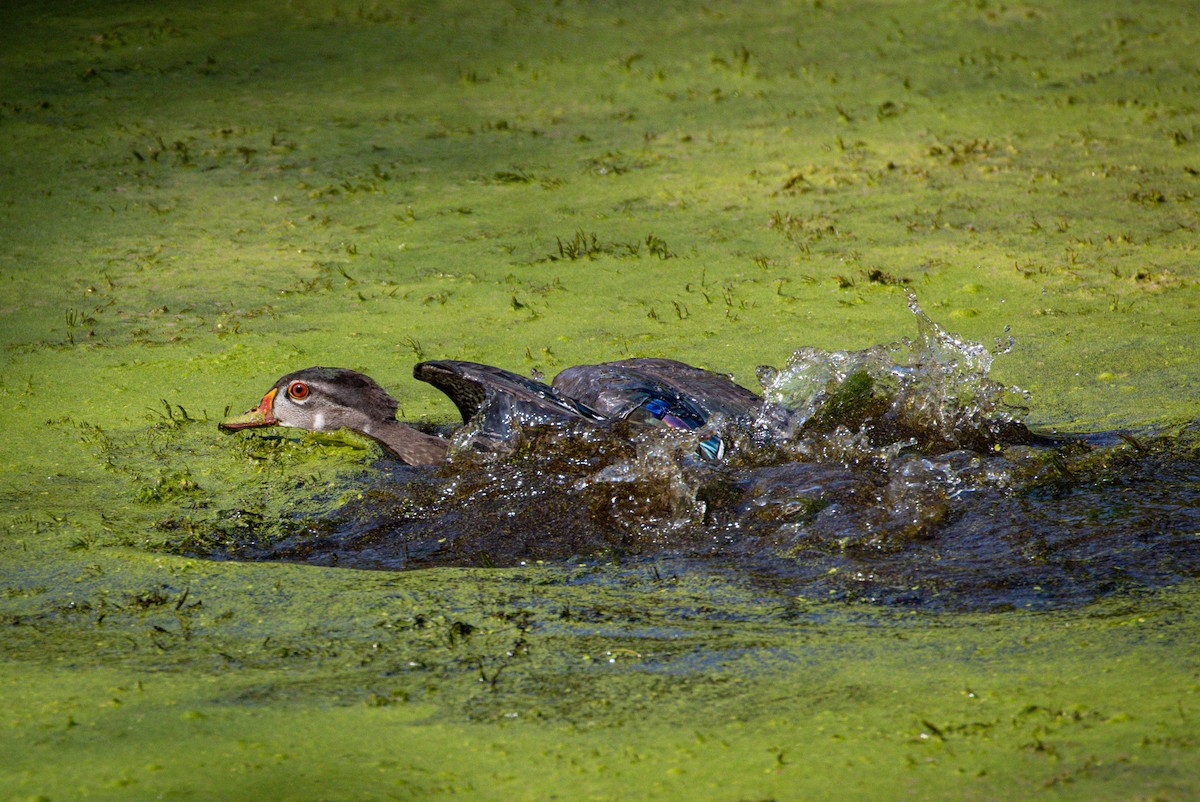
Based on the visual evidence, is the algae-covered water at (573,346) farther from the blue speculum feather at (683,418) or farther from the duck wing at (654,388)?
the duck wing at (654,388)

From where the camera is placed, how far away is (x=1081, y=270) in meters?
6.87

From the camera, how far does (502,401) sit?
4.75m

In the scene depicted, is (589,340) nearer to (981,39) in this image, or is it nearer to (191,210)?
(191,210)

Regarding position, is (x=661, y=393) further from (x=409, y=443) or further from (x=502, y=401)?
(x=409, y=443)

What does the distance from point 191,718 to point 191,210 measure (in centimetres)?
592

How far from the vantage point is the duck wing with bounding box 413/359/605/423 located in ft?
15.4

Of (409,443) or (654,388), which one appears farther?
(409,443)

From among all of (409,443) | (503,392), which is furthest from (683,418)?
(409,443)

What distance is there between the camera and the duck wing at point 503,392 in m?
4.70

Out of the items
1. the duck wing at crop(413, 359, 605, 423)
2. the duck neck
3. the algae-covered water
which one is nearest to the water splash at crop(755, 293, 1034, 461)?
the algae-covered water

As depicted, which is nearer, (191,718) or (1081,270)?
(191,718)

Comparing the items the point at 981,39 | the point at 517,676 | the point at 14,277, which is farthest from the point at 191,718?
the point at 981,39

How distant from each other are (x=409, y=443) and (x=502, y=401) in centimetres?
55

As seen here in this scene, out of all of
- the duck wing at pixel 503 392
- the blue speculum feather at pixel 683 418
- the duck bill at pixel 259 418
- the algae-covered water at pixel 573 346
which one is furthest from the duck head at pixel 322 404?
the blue speculum feather at pixel 683 418
